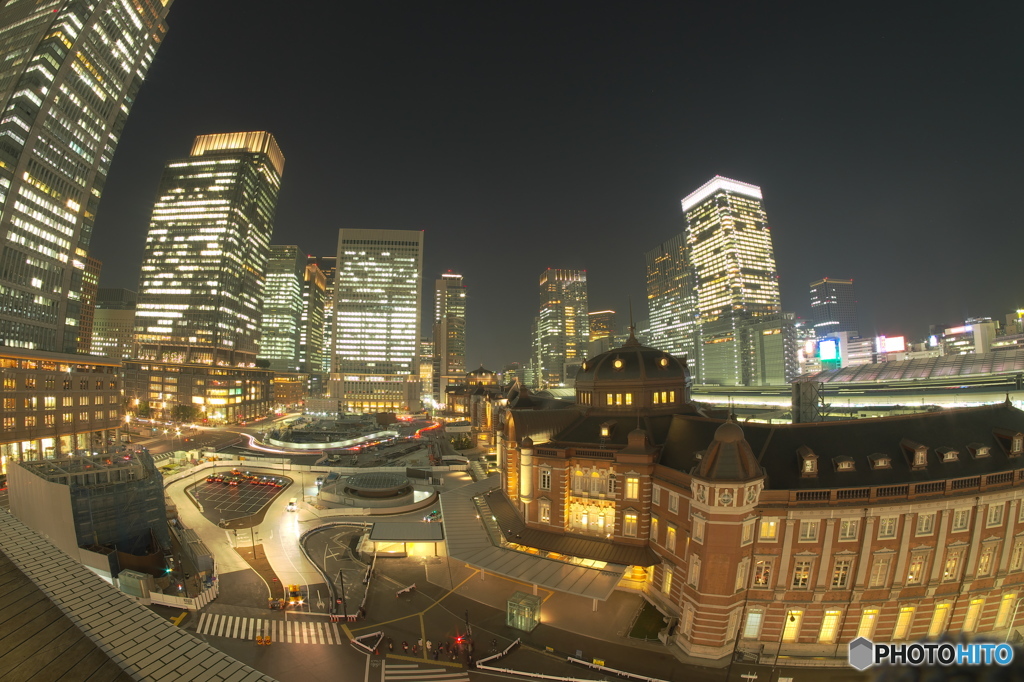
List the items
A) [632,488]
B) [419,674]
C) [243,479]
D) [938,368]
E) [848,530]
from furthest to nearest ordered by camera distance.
Answer: [938,368]
[243,479]
[632,488]
[848,530]
[419,674]

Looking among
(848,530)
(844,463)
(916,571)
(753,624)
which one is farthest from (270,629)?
(916,571)

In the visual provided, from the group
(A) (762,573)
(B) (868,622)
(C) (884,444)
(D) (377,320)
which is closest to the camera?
(A) (762,573)

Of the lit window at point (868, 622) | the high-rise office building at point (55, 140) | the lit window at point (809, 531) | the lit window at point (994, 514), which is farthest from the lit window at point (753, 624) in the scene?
the high-rise office building at point (55, 140)

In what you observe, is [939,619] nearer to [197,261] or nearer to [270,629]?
[270,629]

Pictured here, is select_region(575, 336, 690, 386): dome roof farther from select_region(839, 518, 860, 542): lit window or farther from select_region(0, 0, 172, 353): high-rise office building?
select_region(0, 0, 172, 353): high-rise office building

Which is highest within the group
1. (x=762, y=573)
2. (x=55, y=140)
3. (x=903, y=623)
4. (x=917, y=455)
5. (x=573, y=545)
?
(x=55, y=140)

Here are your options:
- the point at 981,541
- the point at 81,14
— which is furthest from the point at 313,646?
the point at 81,14

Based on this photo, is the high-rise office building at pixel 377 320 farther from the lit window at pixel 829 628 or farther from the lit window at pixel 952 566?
the lit window at pixel 952 566
